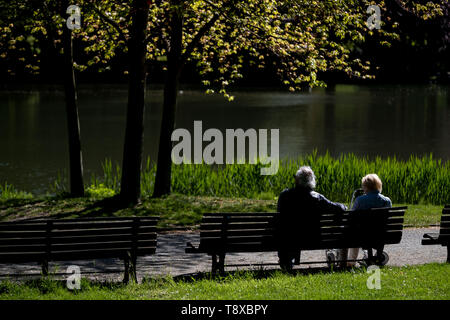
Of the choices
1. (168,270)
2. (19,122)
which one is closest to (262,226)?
(168,270)

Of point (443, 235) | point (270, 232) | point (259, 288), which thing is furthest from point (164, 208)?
point (259, 288)

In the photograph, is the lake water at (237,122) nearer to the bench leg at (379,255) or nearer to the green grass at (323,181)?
the green grass at (323,181)

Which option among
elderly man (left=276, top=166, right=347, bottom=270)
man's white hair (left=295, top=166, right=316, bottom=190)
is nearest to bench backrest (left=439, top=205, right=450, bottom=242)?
elderly man (left=276, top=166, right=347, bottom=270)

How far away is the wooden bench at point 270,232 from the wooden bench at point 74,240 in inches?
27.9

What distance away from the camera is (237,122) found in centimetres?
4009

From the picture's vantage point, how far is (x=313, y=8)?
43.7ft

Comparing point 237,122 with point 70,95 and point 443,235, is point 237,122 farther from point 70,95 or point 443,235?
point 443,235

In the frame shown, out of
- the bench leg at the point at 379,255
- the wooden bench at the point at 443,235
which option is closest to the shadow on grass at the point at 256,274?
the bench leg at the point at 379,255

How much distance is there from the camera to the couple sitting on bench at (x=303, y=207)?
7.86 meters

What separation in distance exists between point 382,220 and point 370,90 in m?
63.3

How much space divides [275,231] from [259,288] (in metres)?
1.31
